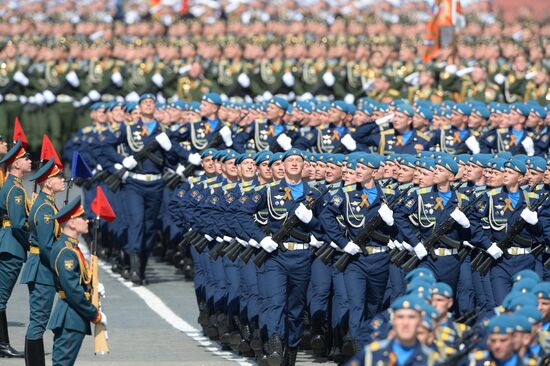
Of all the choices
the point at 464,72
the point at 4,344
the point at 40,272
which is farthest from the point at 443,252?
the point at 464,72

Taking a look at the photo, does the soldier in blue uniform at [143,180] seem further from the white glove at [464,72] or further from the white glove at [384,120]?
the white glove at [464,72]

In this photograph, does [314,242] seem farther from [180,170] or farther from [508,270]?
[180,170]

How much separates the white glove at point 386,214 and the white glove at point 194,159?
634 centimetres

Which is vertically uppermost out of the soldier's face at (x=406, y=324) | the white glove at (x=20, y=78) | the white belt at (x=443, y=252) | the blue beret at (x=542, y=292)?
the soldier's face at (x=406, y=324)

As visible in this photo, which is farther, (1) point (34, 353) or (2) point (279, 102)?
(2) point (279, 102)

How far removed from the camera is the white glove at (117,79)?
118 feet

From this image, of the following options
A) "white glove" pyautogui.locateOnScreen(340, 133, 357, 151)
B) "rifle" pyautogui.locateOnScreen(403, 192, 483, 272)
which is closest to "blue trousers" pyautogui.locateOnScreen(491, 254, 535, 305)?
"rifle" pyautogui.locateOnScreen(403, 192, 483, 272)

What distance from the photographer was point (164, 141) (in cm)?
2572

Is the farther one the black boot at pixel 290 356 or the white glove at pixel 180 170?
the white glove at pixel 180 170

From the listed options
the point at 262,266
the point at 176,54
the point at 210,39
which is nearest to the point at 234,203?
the point at 262,266

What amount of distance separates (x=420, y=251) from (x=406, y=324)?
630 cm

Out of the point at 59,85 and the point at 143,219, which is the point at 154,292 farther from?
the point at 59,85

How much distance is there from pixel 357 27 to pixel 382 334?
30.1 m

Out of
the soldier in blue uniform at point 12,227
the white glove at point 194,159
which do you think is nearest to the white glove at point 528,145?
the white glove at point 194,159
